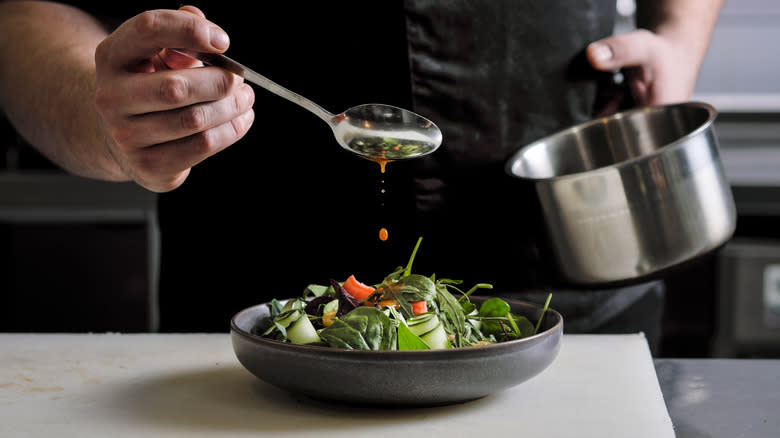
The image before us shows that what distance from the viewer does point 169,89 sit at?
2.30 feet

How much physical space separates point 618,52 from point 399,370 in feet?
2.31

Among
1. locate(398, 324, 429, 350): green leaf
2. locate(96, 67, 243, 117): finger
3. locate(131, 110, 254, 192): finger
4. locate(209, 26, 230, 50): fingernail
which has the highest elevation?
locate(209, 26, 230, 50): fingernail

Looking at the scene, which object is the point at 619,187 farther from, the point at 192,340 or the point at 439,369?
the point at 192,340

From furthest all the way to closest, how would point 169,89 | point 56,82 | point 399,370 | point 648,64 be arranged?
1. point 648,64
2. point 56,82
3. point 169,89
4. point 399,370

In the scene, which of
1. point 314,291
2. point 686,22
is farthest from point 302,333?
point 686,22

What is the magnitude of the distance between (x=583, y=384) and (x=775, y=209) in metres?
1.72

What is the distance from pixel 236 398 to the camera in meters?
0.71

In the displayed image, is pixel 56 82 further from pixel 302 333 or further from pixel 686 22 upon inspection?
pixel 686 22

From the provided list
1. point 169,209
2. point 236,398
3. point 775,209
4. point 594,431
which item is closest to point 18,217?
point 169,209

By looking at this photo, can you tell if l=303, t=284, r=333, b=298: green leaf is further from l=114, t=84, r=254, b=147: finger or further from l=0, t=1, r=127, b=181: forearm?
l=0, t=1, r=127, b=181: forearm

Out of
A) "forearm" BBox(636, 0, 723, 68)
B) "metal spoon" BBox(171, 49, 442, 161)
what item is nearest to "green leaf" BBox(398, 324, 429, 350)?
"metal spoon" BBox(171, 49, 442, 161)

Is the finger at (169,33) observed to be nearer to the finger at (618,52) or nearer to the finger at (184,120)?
the finger at (184,120)

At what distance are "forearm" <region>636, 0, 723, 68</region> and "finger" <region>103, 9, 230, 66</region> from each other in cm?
82

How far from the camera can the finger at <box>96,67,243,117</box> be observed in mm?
702
